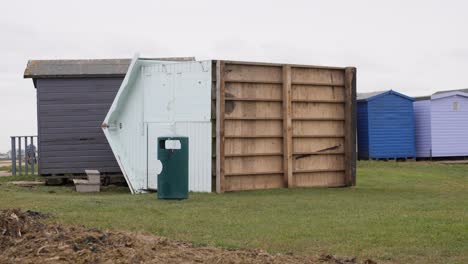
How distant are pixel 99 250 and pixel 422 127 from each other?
30426mm

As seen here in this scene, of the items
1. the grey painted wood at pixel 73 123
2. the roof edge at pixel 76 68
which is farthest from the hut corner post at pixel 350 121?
the grey painted wood at pixel 73 123

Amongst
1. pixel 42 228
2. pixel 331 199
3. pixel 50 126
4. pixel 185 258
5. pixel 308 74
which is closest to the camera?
pixel 185 258

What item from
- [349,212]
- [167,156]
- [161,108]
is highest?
[161,108]

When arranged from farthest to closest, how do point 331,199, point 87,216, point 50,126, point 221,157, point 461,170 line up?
point 461,170
point 50,126
point 221,157
point 331,199
point 87,216

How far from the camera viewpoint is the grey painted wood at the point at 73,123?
2244cm

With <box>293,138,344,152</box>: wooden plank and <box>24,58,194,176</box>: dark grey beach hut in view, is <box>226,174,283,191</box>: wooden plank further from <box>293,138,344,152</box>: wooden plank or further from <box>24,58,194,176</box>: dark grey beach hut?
<box>24,58,194,176</box>: dark grey beach hut

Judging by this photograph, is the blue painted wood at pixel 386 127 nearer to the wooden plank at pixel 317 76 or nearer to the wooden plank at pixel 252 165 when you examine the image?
the wooden plank at pixel 317 76

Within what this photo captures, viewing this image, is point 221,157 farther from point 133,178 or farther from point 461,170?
point 461,170

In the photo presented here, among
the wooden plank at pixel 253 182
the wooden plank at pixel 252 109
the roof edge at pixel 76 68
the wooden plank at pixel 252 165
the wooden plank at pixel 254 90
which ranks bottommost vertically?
the wooden plank at pixel 253 182

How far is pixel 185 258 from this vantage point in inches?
270

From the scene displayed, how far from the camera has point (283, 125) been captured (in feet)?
57.5

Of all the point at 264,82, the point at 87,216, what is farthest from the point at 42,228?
the point at 264,82

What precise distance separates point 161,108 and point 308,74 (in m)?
3.76

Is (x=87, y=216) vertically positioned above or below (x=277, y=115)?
below
